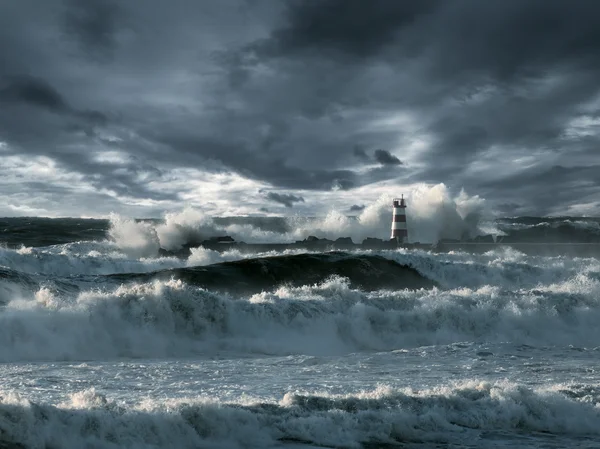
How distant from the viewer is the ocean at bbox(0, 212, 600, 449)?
21.3 ft

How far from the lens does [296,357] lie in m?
12.1

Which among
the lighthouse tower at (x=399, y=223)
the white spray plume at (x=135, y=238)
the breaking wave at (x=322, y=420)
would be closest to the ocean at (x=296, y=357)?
the breaking wave at (x=322, y=420)

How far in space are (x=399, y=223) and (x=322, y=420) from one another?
22.4 meters

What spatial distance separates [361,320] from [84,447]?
31.6ft

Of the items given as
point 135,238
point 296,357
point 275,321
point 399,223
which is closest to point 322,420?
point 296,357

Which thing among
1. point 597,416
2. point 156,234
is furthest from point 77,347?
point 156,234

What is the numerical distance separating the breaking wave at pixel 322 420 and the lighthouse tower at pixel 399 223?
19.7 m

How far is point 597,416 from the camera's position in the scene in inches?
303

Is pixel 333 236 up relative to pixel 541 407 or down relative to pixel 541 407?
up

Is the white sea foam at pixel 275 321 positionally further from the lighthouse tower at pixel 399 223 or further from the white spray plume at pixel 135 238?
the white spray plume at pixel 135 238

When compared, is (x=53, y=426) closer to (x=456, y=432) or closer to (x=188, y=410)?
(x=188, y=410)

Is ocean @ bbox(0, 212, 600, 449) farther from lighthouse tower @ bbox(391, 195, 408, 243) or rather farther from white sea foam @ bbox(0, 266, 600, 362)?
lighthouse tower @ bbox(391, 195, 408, 243)

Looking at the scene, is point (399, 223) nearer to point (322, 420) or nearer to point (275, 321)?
point (275, 321)

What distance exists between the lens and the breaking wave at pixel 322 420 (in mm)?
5941
